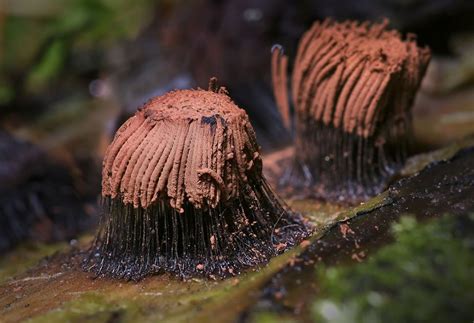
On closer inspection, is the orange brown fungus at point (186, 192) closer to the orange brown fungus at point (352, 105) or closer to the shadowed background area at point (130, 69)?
the orange brown fungus at point (352, 105)

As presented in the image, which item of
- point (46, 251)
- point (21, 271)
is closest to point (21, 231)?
point (46, 251)

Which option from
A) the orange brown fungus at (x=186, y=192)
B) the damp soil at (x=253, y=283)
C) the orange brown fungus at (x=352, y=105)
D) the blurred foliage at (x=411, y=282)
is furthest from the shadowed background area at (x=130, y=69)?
the blurred foliage at (x=411, y=282)

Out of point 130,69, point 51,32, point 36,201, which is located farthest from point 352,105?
point 51,32

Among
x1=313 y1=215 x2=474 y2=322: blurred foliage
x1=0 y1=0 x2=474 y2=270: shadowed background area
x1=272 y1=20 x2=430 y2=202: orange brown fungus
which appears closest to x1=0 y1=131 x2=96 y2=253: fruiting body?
x1=0 y1=0 x2=474 y2=270: shadowed background area

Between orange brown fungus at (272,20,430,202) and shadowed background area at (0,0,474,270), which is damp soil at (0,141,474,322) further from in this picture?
shadowed background area at (0,0,474,270)

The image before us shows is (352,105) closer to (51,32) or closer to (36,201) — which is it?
(36,201)

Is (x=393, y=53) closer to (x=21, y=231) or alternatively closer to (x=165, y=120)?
(x=165, y=120)
